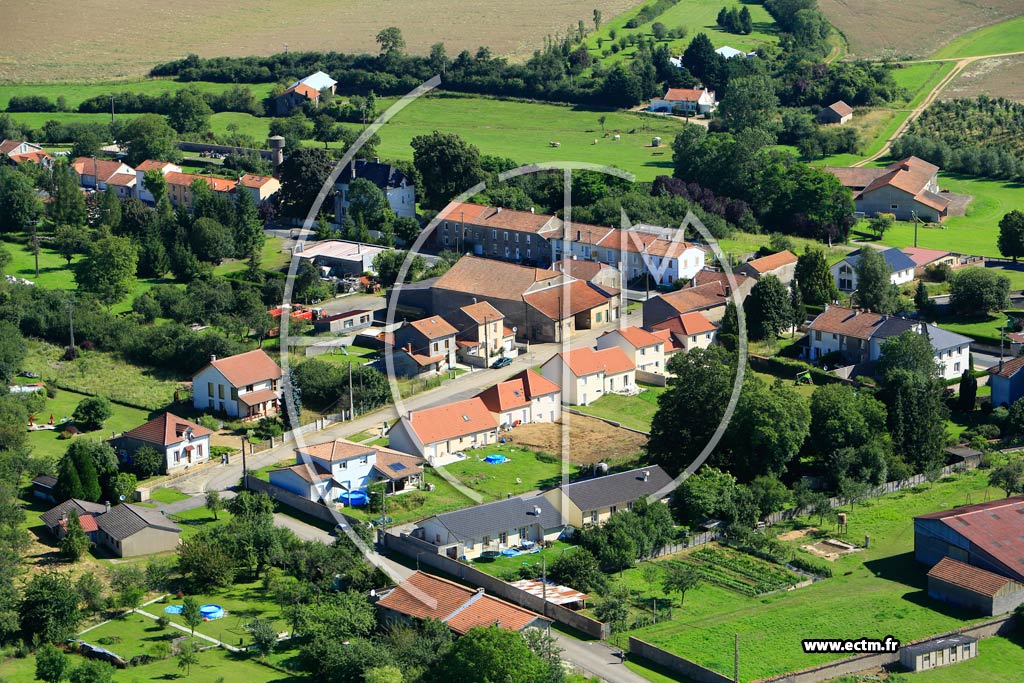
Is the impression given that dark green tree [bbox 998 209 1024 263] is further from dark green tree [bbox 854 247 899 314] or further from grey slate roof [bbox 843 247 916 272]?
dark green tree [bbox 854 247 899 314]

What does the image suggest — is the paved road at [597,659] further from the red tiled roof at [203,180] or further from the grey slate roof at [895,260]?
the red tiled roof at [203,180]

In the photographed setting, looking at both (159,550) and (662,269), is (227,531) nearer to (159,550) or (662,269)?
(159,550)

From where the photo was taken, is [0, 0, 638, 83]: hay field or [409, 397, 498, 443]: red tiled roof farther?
[0, 0, 638, 83]: hay field

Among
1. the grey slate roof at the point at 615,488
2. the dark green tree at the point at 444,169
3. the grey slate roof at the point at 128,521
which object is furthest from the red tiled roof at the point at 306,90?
the grey slate roof at the point at 615,488

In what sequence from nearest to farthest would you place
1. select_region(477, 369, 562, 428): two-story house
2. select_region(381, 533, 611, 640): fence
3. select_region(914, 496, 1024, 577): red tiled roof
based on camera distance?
select_region(381, 533, 611, 640): fence
select_region(914, 496, 1024, 577): red tiled roof
select_region(477, 369, 562, 428): two-story house

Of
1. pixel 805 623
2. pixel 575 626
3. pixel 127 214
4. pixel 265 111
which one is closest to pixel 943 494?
pixel 805 623

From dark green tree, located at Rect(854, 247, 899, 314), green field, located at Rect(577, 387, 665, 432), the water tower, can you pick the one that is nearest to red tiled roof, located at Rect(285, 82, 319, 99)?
the water tower
